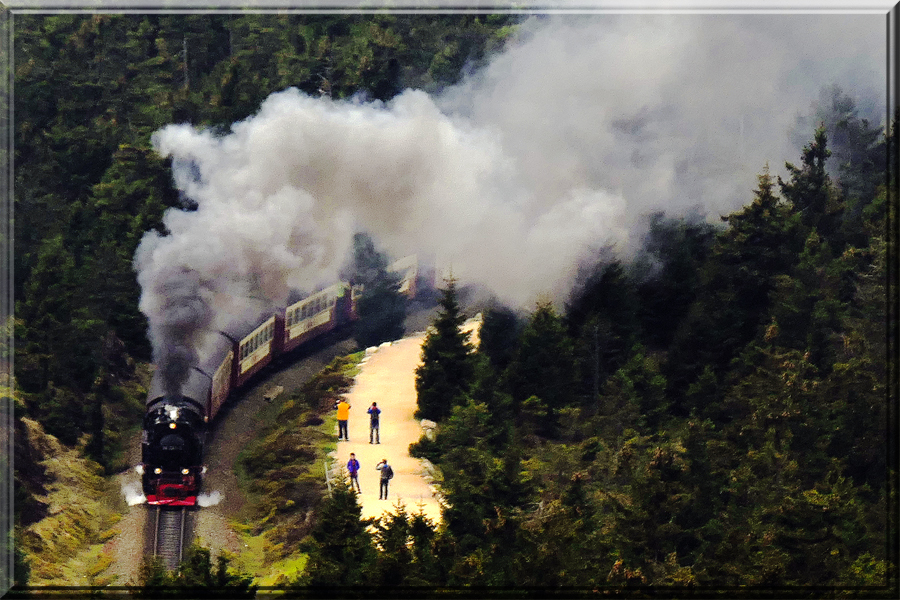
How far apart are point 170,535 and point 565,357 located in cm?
1186

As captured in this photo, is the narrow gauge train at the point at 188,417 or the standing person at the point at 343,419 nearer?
the narrow gauge train at the point at 188,417

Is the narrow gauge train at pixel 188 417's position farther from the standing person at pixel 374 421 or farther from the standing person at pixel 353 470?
the standing person at pixel 353 470

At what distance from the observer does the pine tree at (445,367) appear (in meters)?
38.5

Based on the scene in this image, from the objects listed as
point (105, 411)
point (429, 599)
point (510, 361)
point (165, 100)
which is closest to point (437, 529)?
point (429, 599)

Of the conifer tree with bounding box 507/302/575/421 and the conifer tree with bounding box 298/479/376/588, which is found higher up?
the conifer tree with bounding box 507/302/575/421

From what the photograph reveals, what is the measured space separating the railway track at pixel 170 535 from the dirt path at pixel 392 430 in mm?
4191

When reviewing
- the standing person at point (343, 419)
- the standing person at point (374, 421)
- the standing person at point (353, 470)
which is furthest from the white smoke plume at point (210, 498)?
the standing person at point (374, 421)

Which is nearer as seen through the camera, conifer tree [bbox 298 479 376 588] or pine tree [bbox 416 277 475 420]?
conifer tree [bbox 298 479 376 588]

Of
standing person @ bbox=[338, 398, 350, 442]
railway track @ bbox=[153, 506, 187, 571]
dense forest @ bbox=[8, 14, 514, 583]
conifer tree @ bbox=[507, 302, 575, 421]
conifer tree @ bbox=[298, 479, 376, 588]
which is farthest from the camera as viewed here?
conifer tree @ bbox=[507, 302, 575, 421]

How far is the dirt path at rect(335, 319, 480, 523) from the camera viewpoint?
35.9m

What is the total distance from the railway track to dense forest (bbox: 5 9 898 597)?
7.82 feet

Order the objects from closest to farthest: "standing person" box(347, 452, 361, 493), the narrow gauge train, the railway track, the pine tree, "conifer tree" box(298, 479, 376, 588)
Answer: "conifer tree" box(298, 479, 376, 588) → the narrow gauge train → the railway track → "standing person" box(347, 452, 361, 493) → the pine tree

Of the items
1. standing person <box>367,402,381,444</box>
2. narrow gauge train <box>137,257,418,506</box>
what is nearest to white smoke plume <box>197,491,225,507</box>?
narrow gauge train <box>137,257,418,506</box>

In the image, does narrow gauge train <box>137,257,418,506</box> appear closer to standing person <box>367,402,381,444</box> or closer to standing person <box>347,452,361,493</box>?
standing person <box>367,402,381,444</box>
